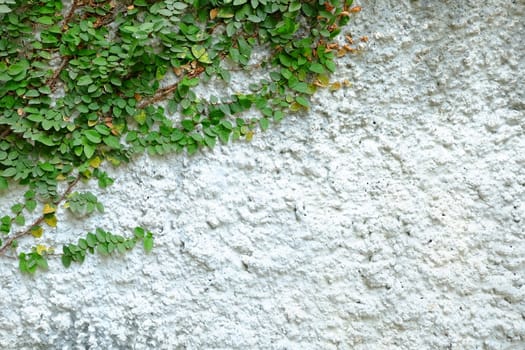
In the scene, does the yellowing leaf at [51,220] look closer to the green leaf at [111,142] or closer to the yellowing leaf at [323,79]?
the green leaf at [111,142]

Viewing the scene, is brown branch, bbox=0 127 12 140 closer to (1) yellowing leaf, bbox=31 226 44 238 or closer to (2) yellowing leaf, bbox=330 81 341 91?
(1) yellowing leaf, bbox=31 226 44 238

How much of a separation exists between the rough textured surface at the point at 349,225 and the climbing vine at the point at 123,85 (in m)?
0.05

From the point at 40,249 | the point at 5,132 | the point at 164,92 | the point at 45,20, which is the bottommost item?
the point at 40,249

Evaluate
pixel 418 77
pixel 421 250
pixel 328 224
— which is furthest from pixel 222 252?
pixel 418 77

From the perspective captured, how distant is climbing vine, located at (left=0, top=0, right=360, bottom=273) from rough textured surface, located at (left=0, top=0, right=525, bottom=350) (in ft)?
0.17

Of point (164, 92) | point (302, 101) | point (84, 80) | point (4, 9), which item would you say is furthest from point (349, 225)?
point (4, 9)

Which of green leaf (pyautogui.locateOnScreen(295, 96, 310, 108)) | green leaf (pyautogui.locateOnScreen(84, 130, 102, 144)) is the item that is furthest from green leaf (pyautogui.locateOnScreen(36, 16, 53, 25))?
green leaf (pyautogui.locateOnScreen(295, 96, 310, 108))

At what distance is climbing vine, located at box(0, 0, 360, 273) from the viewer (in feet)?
4.03

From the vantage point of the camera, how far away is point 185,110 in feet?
4.18

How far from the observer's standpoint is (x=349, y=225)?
1.30m

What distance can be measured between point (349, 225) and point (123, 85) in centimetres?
66

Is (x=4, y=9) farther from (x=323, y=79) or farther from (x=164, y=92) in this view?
(x=323, y=79)

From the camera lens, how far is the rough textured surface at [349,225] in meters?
1.29

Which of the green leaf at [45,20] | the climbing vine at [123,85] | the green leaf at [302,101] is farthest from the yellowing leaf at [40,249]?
the green leaf at [302,101]
